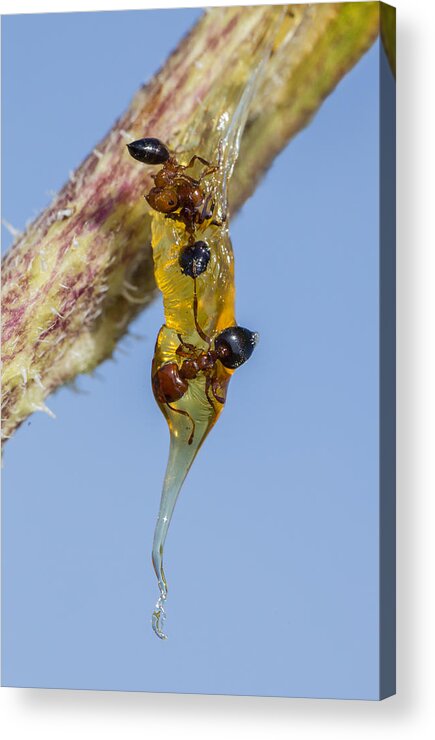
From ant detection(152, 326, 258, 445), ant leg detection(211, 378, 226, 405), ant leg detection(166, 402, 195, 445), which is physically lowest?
ant leg detection(166, 402, 195, 445)

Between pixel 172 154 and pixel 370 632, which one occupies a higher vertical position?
pixel 172 154

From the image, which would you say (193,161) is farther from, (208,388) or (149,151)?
(208,388)

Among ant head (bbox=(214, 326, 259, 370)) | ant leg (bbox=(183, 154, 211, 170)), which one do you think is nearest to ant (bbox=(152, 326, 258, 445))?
ant head (bbox=(214, 326, 259, 370))

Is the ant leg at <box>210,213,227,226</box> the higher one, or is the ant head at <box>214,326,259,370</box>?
the ant leg at <box>210,213,227,226</box>

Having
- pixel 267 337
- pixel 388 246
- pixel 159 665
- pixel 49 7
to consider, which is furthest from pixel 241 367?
pixel 49 7

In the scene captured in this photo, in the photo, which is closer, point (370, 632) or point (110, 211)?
point (370, 632)

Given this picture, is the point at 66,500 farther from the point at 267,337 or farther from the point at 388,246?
the point at 388,246

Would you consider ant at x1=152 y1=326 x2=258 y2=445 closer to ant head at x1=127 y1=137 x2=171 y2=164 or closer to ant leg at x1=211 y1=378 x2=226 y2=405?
ant leg at x1=211 y1=378 x2=226 y2=405
